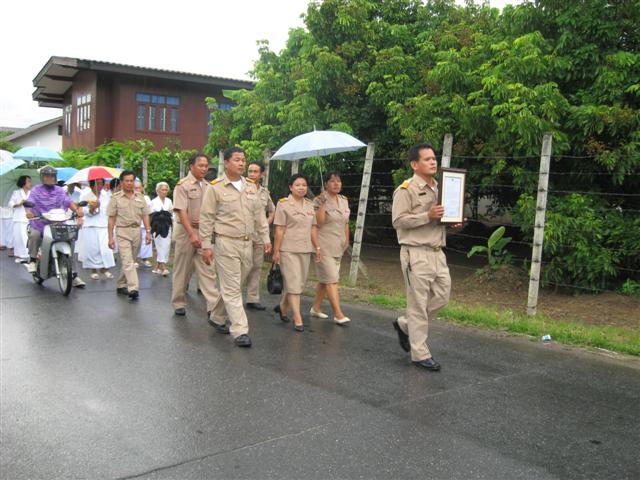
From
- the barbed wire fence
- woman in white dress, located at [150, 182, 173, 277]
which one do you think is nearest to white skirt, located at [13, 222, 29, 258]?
woman in white dress, located at [150, 182, 173, 277]

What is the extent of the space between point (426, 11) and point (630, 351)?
29.7 ft

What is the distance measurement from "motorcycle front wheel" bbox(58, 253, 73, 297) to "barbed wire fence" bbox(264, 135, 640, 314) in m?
3.96

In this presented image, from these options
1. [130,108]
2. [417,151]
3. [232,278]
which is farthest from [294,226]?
[130,108]

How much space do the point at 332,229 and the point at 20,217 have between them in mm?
7977

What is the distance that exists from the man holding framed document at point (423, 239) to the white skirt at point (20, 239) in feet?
30.4

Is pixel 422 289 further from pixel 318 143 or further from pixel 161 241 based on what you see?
pixel 161 241

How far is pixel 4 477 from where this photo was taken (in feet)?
11.1

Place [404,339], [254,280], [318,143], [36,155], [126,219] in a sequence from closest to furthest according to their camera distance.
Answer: [404,339] → [318,143] → [254,280] → [126,219] → [36,155]

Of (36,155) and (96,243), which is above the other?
(36,155)

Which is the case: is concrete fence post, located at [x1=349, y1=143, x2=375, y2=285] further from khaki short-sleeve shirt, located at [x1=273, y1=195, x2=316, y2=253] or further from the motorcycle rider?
the motorcycle rider

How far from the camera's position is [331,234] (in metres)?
7.34

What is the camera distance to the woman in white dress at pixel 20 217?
12281mm

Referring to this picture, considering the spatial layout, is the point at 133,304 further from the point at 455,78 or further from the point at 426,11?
the point at 426,11

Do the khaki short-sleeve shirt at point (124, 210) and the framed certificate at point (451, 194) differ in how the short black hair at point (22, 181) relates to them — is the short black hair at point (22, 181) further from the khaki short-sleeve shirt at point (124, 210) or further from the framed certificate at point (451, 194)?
the framed certificate at point (451, 194)
